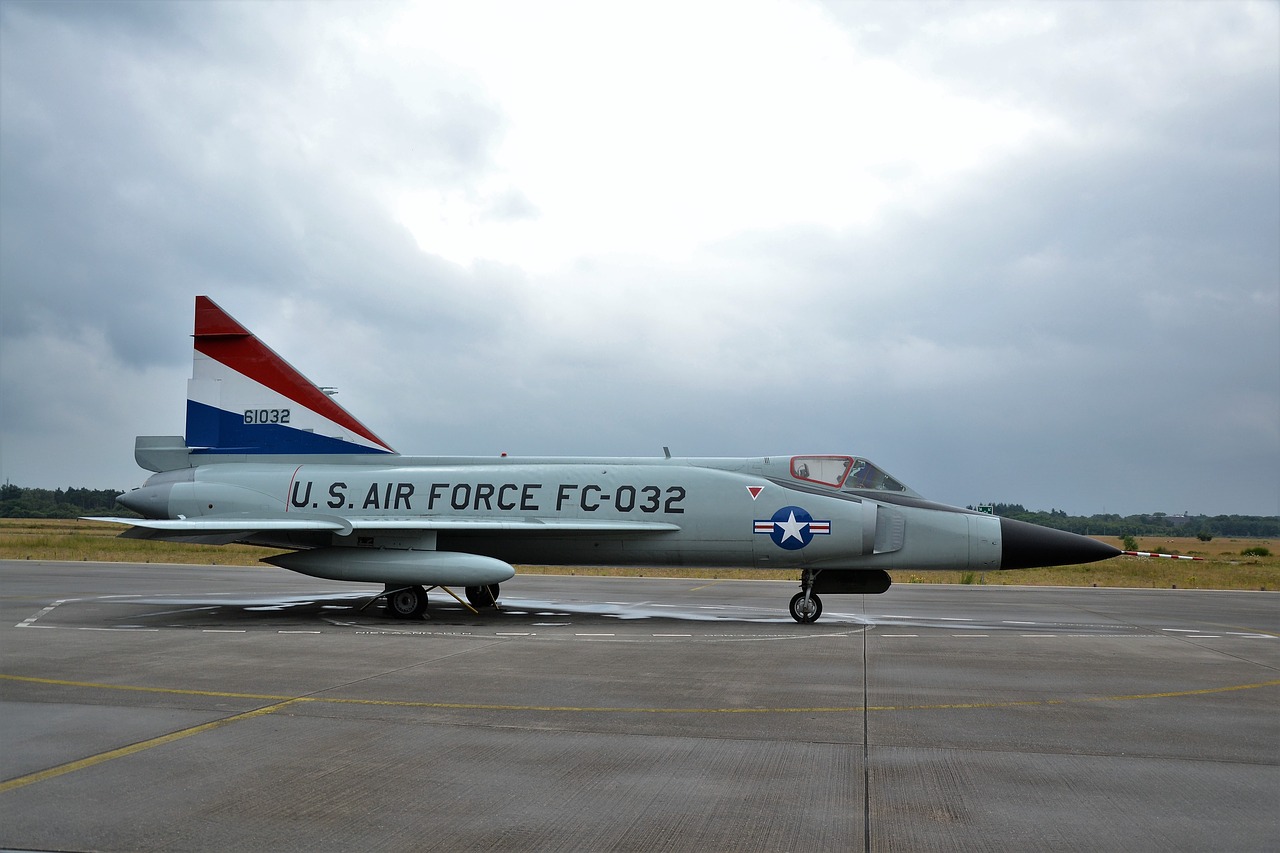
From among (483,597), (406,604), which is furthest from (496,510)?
(406,604)

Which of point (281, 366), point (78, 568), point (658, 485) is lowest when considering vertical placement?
point (78, 568)

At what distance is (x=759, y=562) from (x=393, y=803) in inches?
410

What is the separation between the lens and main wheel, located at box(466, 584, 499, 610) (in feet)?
54.4

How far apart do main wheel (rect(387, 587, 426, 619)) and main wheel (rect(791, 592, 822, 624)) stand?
19.2ft

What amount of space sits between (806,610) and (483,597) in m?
5.64

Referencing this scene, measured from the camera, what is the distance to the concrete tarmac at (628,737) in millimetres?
4805

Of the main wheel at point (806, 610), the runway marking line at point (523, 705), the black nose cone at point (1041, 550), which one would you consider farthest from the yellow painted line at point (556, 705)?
the main wheel at point (806, 610)

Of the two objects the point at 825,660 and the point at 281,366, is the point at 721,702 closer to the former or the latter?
the point at 825,660

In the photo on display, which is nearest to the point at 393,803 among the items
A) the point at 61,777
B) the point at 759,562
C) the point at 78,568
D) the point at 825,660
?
the point at 61,777

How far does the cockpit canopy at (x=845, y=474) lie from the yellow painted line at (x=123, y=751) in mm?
9605

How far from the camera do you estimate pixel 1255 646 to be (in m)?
12.8

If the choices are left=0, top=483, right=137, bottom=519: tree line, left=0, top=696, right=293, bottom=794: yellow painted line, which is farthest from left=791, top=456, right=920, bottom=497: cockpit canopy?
left=0, top=483, right=137, bottom=519: tree line

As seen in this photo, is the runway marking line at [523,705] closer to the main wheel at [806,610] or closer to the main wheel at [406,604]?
the main wheel at [806,610]

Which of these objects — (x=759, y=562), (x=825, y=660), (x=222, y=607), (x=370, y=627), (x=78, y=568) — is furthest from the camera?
(x=78, y=568)
